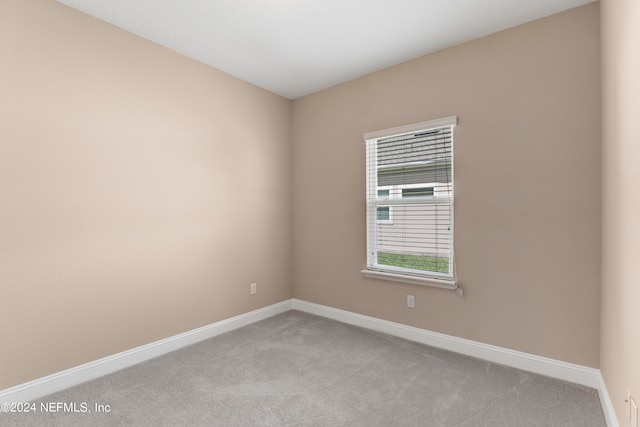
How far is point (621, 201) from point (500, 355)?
57.4 inches

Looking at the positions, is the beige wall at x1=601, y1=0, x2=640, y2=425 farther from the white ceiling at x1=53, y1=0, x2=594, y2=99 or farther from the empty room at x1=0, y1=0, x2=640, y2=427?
the white ceiling at x1=53, y1=0, x2=594, y2=99

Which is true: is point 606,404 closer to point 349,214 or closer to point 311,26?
point 349,214

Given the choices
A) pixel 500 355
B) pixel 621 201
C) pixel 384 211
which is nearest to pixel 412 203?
pixel 384 211

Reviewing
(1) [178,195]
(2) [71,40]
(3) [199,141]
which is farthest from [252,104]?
(2) [71,40]

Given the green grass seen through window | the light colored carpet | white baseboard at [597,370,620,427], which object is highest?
the green grass seen through window

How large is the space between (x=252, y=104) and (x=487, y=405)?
11.1ft

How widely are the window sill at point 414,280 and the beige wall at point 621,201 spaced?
970mm

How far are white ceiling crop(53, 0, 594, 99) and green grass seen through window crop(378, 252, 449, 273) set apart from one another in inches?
74.0

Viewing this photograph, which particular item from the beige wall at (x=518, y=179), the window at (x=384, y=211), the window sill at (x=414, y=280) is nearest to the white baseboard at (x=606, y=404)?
the beige wall at (x=518, y=179)

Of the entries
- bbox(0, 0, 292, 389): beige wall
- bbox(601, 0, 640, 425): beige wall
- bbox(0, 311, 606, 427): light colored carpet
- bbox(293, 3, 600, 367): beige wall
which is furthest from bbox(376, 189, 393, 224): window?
bbox(601, 0, 640, 425): beige wall

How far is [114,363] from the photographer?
241cm

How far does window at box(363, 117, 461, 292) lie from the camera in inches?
111

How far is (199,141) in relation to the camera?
9.91 ft

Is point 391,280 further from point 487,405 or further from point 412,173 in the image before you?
point 487,405
